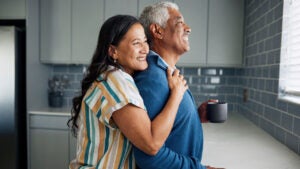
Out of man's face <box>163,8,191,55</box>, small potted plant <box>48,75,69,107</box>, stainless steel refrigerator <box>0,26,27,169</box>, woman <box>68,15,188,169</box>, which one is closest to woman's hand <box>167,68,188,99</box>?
woman <box>68,15,188,169</box>

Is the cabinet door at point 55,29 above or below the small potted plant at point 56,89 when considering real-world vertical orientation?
above

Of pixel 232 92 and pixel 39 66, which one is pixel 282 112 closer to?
pixel 232 92

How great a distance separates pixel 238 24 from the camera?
253cm

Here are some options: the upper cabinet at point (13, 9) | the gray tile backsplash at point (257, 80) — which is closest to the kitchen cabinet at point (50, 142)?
the gray tile backsplash at point (257, 80)

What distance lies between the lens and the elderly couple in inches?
28.7

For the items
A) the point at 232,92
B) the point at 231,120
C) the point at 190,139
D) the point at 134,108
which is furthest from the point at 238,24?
the point at 134,108

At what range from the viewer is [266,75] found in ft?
6.00

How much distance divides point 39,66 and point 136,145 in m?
2.34

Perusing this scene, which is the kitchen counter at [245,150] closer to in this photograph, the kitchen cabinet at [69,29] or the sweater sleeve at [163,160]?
the sweater sleeve at [163,160]

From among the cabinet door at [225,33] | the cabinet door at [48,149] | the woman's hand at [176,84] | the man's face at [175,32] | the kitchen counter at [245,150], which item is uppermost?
the cabinet door at [225,33]

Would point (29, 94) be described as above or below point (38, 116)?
above

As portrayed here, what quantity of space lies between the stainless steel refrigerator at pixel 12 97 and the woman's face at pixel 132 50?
191 cm

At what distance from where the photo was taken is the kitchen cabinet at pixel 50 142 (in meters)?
2.54

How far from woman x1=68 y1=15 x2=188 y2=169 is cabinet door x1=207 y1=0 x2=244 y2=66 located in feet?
5.90
